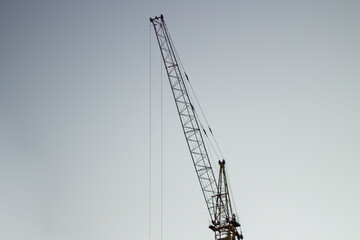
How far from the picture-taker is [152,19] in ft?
141

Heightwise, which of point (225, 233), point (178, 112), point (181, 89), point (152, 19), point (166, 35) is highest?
point (152, 19)

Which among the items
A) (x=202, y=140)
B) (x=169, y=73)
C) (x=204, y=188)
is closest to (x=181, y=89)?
(x=169, y=73)

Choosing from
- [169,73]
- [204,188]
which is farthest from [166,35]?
[204,188]

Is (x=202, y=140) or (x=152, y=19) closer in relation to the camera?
(x=202, y=140)

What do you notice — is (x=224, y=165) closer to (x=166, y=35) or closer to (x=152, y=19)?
(x=166, y=35)

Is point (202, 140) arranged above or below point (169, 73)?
below

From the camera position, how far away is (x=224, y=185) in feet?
138

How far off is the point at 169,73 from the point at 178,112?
6.55 metres

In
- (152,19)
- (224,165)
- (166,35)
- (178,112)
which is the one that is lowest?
(224,165)

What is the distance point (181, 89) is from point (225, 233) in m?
23.4

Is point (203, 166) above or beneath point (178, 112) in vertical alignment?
beneath

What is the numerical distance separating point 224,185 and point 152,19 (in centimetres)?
2978

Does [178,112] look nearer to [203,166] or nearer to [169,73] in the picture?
[169,73]

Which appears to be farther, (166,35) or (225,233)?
(166,35)
